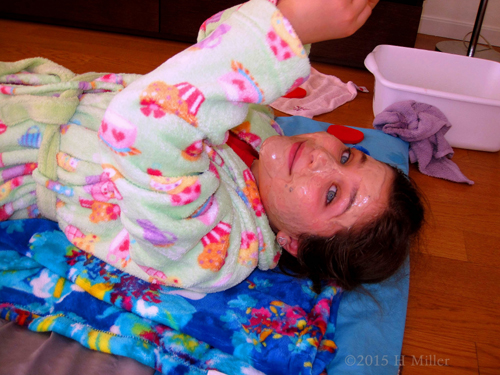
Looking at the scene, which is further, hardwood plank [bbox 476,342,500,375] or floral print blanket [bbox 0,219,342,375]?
hardwood plank [bbox 476,342,500,375]

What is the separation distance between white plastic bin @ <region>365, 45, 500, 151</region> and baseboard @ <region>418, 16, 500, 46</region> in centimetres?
130

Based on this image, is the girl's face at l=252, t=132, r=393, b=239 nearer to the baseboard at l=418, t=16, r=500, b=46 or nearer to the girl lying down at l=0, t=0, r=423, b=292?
the girl lying down at l=0, t=0, r=423, b=292

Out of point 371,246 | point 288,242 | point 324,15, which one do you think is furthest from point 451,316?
point 324,15

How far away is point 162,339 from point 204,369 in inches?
4.6

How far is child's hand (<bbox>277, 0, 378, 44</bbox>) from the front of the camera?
0.78m

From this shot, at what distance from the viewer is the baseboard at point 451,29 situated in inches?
117

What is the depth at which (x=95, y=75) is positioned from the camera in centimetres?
116

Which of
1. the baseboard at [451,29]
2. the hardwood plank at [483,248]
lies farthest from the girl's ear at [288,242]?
the baseboard at [451,29]

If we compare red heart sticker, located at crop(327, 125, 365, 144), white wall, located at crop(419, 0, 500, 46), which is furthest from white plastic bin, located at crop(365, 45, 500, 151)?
white wall, located at crop(419, 0, 500, 46)

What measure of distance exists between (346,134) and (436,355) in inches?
33.4

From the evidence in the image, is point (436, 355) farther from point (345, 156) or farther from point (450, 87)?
point (450, 87)

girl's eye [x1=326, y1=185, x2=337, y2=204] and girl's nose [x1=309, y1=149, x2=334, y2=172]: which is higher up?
girl's nose [x1=309, y1=149, x2=334, y2=172]

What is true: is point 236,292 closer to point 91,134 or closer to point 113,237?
point 113,237

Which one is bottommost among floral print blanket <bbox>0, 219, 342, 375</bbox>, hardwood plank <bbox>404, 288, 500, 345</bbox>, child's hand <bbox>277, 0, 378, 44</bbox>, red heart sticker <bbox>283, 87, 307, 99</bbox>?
hardwood plank <bbox>404, 288, 500, 345</bbox>
